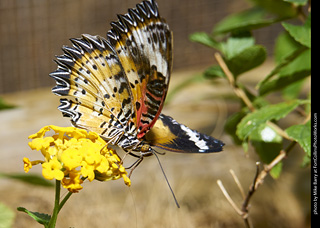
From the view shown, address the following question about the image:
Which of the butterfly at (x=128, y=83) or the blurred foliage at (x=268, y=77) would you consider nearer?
the butterfly at (x=128, y=83)

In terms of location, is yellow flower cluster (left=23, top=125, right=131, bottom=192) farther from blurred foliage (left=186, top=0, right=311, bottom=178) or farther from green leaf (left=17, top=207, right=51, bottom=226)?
blurred foliage (left=186, top=0, right=311, bottom=178)

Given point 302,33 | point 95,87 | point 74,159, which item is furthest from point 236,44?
point 74,159

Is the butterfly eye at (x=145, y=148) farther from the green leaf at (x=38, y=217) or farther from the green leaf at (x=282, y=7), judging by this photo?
the green leaf at (x=282, y=7)

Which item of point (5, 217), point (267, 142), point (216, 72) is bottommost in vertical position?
point (5, 217)

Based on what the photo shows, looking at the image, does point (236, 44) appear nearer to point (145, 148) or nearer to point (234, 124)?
point (234, 124)

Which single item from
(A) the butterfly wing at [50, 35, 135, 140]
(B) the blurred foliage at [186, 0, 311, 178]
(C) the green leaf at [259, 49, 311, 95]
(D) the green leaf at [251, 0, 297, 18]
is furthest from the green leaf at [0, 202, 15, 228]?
(D) the green leaf at [251, 0, 297, 18]

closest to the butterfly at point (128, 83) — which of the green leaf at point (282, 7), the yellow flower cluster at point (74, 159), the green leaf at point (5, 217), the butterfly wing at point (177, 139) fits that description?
the butterfly wing at point (177, 139)
